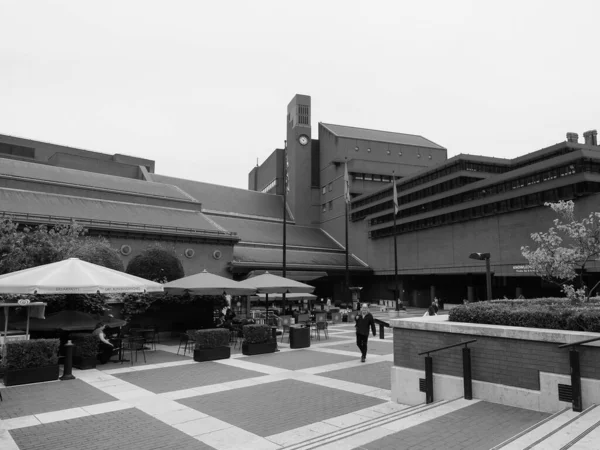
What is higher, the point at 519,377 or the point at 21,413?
the point at 519,377

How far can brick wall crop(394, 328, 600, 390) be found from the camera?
22.6 feet

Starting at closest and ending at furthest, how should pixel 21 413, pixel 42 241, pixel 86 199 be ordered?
pixel 21 413, pixel 42 241, pixel 86 199

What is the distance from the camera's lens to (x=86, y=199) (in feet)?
129

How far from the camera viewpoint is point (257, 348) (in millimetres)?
15461

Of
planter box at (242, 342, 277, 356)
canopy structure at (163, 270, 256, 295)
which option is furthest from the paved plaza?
canopy structure at (163, 270, 256, 295)

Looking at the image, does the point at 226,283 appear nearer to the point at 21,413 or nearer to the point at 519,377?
the point at 21,413

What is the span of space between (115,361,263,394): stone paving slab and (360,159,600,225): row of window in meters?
30.9

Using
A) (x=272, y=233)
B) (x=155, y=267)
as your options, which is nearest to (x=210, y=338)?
(x=155, y=267)

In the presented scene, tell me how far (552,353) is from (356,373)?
593cm

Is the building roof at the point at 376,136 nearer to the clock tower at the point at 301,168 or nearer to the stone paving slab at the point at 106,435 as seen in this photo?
the clock tower at the point at 301,168

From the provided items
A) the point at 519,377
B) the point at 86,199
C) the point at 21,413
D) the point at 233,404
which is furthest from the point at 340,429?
the point at 86,199

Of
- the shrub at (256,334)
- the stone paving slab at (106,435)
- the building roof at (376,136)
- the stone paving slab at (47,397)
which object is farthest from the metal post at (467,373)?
the building roof at (376,136)

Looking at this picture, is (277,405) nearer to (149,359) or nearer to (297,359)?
(297,359)

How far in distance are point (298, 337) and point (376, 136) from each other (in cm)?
5882
